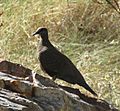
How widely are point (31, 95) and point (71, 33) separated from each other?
12.5 ft

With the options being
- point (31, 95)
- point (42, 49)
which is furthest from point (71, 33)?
point (31, 95)

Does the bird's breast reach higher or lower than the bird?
higher

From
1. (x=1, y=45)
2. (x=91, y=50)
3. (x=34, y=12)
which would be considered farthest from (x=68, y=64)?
(x=34, y=12)

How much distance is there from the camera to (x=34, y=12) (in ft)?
25.2

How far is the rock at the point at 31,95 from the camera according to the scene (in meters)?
3.25

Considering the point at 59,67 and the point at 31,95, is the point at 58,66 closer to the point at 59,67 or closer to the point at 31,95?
the point at 59,67

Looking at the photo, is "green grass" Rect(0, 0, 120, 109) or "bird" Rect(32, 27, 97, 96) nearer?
"bird" Rect(32, 27, 97, 96)

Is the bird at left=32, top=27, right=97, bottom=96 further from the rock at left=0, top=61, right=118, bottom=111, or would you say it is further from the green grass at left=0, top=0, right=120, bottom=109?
the rock at left=0, top=61, right=118, bottom=111

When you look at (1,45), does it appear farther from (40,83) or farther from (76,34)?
(40,83)

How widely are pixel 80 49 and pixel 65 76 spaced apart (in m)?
1.49

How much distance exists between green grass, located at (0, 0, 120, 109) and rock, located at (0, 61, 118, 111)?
2152 millimetres

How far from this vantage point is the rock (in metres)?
3.25

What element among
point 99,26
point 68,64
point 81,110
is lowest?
point 81,110

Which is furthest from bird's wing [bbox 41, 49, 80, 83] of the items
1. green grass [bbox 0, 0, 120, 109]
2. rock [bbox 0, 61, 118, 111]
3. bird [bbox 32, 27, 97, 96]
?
rock [bbox 0, 61, 118, 111]
